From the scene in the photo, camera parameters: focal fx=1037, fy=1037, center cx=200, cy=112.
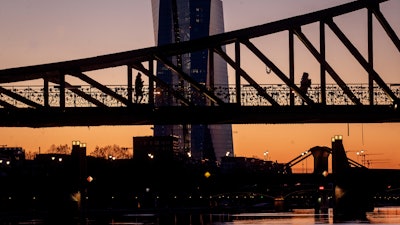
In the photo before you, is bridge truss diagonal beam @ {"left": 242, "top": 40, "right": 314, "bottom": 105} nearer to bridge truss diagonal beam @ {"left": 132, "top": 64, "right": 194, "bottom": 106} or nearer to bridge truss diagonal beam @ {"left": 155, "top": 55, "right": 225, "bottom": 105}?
bridge truss diagonal beam @ {"left": 155, "top": 55, "right": 225, "bottom": 105}

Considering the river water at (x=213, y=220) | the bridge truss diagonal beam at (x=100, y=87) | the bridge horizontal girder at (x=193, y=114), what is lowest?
the river water at (x=213, y=220)

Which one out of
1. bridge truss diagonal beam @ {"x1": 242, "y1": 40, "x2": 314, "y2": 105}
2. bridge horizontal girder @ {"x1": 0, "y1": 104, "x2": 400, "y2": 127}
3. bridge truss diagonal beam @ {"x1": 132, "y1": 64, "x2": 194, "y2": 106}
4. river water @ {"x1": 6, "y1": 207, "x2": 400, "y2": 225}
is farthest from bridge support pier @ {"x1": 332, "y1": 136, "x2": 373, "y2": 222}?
bridge truss diagonal beam @ {"x1": 132, "y1": 64, "x2": 194, "y2": 106}

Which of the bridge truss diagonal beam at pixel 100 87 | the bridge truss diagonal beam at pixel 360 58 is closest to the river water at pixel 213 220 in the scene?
the bridge truss diagonal beam at pixel 360 58

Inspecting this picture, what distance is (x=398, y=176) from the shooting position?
12625 cm

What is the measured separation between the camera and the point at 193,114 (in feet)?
250

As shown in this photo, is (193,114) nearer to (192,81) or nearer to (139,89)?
(139,89)

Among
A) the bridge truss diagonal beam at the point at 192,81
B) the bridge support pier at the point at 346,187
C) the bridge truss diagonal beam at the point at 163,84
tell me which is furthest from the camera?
the bridge support pier at the point at 346,187

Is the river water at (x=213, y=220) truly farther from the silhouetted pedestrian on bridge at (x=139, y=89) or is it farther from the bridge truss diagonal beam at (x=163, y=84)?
the bridge truss diagonal beam at (x=163, y=84)

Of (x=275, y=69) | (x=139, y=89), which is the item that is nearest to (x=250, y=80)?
(x=275, y=69)

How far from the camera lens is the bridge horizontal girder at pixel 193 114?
74.3 m

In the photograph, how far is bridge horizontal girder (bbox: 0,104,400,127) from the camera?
74.3m

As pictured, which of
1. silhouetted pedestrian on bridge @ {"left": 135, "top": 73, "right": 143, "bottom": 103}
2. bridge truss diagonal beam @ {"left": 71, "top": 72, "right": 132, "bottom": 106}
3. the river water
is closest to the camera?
bridge truss diagonal beam @ {"left": 71, "top": 72, "right": 132, "bottom": 106}

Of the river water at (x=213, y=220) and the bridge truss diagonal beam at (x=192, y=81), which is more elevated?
the bridge truss diagonal beam at (x=192, y=81)

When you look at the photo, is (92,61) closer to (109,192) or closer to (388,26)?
(388,26)
